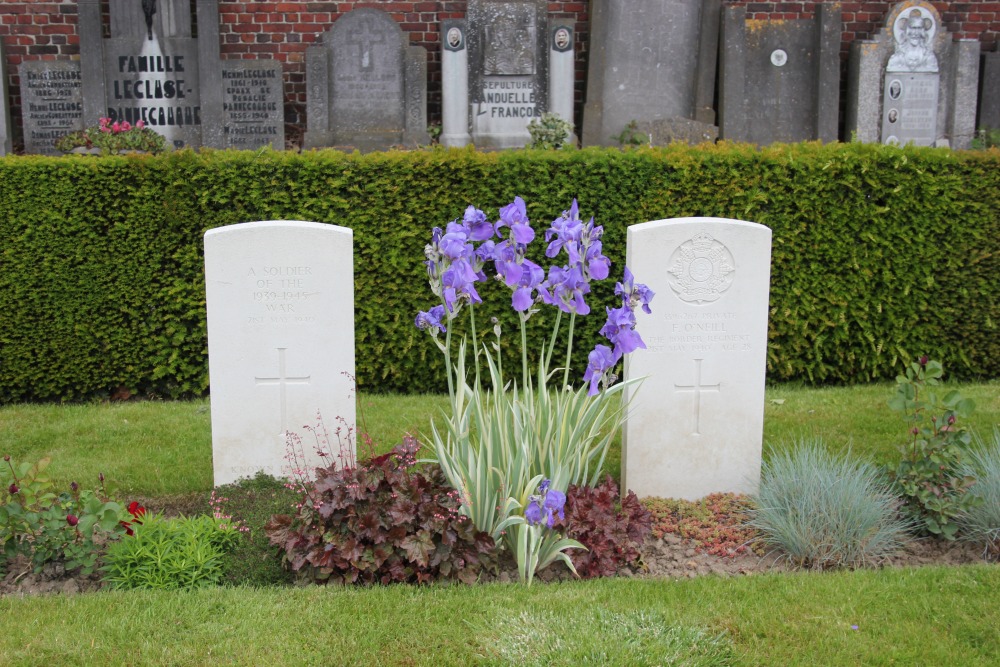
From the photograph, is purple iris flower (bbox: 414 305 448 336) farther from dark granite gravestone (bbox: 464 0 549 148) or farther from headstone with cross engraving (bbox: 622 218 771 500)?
dark granite gravestone (bbox: 464 0 549 148)

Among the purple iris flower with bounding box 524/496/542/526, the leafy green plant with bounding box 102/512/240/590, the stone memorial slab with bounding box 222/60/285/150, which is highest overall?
the stone memorial slab with bounding box 222/60/285/150

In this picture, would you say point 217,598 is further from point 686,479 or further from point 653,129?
point 653,129

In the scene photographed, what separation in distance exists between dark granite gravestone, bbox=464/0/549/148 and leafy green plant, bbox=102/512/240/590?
6829 millimetres

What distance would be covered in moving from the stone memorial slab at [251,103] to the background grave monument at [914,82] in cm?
642

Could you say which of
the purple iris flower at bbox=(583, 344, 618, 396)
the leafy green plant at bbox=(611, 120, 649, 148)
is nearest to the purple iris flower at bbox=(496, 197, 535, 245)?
the purple iris flower at bbox=(583, 344, 618, 396)

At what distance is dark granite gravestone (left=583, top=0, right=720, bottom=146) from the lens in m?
9.69

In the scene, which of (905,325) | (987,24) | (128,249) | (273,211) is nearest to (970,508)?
(905,325)

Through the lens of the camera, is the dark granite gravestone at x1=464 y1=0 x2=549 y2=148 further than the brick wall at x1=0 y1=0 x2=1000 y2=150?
No

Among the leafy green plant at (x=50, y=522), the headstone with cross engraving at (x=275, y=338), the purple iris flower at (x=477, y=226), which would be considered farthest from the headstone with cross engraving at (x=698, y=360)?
the leafy green plant at (x=50, y=522)

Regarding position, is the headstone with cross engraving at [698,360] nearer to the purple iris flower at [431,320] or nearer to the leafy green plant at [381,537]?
the purple iris flower at [431,320]

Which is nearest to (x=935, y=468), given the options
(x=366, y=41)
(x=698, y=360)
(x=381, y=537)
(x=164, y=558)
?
(x=698, y=360)

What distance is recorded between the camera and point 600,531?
11.5 feet

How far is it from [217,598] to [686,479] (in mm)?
2200

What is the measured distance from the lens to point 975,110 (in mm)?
10391
